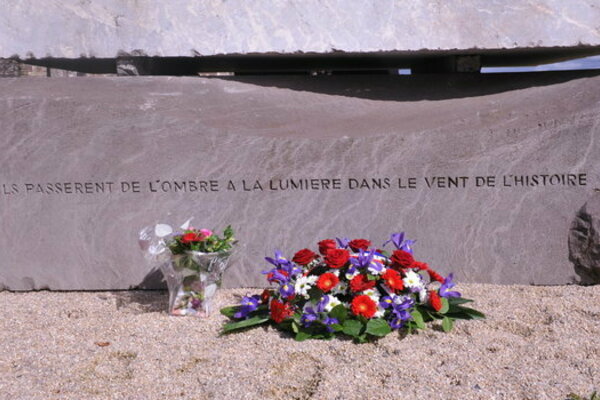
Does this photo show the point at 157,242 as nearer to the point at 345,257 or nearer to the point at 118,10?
the point at 345,257

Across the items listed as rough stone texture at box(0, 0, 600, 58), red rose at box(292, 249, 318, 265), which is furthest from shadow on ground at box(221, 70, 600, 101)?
red rose at box(292, 249, 318, 265)

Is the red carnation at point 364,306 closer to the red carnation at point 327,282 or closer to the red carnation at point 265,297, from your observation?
the red carnation at point 327,282

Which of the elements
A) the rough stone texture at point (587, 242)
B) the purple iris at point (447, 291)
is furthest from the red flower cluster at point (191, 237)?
the rough stone texture at point (587, 242)

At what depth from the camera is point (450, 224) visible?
3715 mm

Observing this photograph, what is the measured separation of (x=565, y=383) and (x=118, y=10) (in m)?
3.01

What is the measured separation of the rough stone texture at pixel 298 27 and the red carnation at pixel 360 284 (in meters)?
1.37

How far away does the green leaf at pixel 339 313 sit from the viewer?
9.55ft

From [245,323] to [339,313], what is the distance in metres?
0.44

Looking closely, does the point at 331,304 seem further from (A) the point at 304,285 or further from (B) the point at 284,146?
(B) the point at 284,146

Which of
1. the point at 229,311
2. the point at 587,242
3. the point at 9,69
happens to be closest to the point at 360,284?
the point at 229,311

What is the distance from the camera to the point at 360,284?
117 inches

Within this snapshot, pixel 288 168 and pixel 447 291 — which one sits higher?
pixel 288 168

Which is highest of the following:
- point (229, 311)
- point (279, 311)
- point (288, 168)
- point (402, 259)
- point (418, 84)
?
point (418, 84)

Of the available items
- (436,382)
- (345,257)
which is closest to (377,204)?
(345,257)
